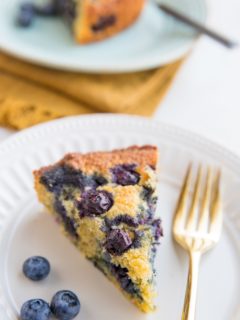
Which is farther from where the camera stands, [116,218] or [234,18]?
[234,18]

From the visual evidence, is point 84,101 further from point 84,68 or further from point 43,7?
point 43,7

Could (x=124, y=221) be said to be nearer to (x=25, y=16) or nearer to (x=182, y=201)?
(x=182, y=201)

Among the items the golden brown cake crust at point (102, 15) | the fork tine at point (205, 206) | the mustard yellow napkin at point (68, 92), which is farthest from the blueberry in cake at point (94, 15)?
the fork tine at point (205, 206)

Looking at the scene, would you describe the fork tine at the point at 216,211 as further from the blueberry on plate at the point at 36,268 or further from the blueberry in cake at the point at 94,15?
the blueberry in cake at the point at 94,15

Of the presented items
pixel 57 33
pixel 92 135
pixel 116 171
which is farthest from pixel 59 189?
pixel 57 33

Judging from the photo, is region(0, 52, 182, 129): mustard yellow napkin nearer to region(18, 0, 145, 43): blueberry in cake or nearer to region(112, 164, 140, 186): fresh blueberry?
region(18, 0, 145, 43): blueberry in cake

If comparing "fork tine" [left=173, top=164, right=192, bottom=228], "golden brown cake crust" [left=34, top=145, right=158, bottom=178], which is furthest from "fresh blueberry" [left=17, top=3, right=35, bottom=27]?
"fork tine" [left=173, top=164, right=192, bottom=228]

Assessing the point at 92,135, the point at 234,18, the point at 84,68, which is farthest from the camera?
the point at 234,18
